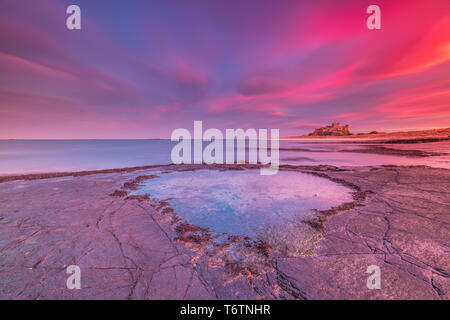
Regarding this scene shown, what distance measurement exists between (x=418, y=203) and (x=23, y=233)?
11767 mm

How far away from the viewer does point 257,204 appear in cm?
616

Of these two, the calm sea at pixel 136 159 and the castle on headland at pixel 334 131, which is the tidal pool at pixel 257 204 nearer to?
the calm sea at pixel 136 159

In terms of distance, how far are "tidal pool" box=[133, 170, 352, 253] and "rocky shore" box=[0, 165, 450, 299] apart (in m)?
0.36

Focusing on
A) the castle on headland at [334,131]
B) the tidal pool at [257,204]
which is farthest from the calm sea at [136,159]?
the castle on headland at [334,131]

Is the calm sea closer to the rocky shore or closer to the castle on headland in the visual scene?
the rocky shore

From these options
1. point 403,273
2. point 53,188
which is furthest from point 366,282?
point 53,188

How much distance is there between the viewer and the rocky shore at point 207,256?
8.38 feet

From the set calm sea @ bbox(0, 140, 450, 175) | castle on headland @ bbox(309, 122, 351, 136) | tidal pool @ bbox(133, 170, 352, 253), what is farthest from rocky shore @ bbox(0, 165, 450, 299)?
castle on headland @ bbox(309, 122, 351, 136)

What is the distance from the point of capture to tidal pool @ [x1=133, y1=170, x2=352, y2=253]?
13.8ft

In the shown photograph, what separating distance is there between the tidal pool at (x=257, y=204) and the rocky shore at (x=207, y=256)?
1.18 feet

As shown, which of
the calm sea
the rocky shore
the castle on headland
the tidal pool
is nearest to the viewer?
the rocky shore

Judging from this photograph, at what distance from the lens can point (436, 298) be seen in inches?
92.0

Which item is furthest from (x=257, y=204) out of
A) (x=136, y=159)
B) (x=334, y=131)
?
(x=334, y=131)
